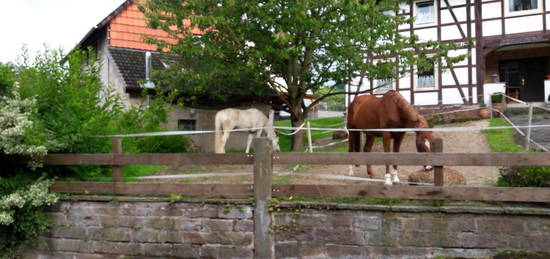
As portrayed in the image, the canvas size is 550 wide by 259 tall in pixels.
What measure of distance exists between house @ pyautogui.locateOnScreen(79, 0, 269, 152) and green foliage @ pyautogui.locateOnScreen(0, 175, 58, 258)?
743cm

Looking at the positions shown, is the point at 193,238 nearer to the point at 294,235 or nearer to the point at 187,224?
the point at 187,224

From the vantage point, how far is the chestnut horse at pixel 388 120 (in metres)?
6.69

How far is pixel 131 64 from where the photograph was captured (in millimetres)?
16203

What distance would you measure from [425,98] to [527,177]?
13.7 m

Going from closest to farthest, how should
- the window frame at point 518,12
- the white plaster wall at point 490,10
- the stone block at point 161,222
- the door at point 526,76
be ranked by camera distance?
the stone block at point 161,222 → the window frame at point 518,12 → the white plaster wall at point 490,10 → the door at point 526,76

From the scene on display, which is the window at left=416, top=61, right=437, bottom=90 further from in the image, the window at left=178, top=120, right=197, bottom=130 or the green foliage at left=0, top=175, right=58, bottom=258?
the green foliage at left=0, top=175, right=58, bottom=258

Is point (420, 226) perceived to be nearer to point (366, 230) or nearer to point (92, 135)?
point (366, 230)

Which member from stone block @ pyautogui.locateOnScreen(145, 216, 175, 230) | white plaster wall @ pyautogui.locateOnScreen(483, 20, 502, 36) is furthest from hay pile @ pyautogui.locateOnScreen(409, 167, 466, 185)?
white plaster wall @ pyautogui.locateOnScreen(483, 20, 502, 36)

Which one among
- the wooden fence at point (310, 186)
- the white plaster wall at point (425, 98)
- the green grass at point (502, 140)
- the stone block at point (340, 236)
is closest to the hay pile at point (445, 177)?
the wooden fence at point (310, 186)

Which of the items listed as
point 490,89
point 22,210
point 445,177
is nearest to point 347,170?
point 445,177

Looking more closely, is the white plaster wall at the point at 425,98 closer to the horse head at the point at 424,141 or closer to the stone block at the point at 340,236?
the horse head at the point at 424,141

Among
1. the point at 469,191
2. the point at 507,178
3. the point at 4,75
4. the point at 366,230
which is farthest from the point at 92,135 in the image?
the point at 507,178

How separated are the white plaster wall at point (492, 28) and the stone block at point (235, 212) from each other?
1574 centimetres

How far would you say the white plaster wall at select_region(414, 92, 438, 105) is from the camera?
18.1 meters
